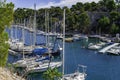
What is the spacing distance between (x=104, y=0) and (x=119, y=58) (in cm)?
5604

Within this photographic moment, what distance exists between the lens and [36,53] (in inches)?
2185

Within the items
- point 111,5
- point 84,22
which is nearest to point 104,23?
point 84,22

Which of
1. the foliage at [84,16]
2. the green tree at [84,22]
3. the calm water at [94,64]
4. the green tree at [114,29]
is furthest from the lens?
the green tree at [84,22]

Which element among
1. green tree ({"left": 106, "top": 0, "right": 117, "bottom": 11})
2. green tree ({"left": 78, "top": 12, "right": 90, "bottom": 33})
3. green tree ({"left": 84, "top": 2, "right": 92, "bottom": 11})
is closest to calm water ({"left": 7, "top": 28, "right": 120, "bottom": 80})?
green tree ({"left": 78, "top": 12, "right": 90, "bottom": 33})

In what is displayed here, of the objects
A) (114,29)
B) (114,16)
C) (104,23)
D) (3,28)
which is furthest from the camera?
(114,16)

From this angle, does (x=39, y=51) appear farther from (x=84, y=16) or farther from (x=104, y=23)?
(x=84, y=16)

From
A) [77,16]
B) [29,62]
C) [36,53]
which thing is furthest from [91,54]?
[77,16]

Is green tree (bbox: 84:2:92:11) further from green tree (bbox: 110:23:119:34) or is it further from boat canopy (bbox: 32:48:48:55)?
boat canopy (bbox: 32:48:48:55)

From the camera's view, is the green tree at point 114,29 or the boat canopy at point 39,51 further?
the green tree at point 114,29

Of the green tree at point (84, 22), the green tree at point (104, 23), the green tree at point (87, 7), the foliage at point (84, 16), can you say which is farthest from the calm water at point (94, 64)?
the green tree at point (87, 7)

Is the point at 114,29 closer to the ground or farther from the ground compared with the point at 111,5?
closer to the ground

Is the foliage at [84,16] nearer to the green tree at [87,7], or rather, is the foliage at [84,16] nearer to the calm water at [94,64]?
the green tree at [87,7]

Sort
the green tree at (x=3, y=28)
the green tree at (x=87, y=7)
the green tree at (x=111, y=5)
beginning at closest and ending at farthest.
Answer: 1. the green tree at (x=3, y=28)
2. the green tree at (x=111, y=5)
3. the green tree at (x=87, y=7)

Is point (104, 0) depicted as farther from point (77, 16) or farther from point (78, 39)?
point (78, 39)
